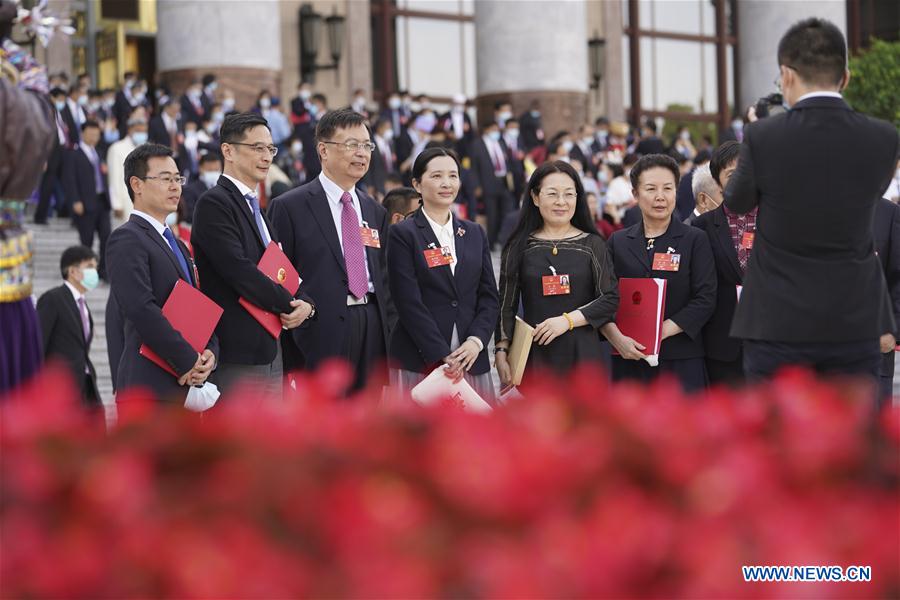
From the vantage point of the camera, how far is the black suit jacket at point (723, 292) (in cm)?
609

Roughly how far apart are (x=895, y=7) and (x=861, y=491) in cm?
3093

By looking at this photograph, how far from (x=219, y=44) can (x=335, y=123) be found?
528 inches

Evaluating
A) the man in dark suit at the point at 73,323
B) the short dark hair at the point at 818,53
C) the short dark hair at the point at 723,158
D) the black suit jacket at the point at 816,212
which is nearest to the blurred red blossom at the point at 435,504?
the black suit jacket at the point at 816,212

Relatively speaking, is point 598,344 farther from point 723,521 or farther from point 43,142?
point 723,521

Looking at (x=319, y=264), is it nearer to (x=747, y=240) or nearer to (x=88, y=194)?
(x=747, y=240)

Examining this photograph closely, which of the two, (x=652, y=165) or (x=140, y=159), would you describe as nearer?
(x=140, y=159)

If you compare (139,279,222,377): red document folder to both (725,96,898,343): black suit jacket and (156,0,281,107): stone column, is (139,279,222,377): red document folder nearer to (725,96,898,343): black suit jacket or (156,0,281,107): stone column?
(725,96,898,343): black suit jacket

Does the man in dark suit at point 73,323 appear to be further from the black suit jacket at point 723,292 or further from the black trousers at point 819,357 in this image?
the black trousers at point 819,357

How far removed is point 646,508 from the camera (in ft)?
5.34

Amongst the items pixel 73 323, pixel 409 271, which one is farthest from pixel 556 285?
pixel 73 323

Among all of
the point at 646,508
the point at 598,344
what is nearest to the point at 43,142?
the point at 646,508

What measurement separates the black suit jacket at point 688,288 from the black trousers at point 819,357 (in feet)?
6.15

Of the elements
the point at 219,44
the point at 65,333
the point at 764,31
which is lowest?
the point at 65,333

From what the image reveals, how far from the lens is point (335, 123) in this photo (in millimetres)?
6051
